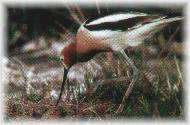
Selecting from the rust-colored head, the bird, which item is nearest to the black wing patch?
the bird

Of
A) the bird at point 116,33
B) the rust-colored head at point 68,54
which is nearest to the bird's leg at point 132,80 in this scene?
the bird at point 116,33

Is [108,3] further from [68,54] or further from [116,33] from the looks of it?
[68,54]

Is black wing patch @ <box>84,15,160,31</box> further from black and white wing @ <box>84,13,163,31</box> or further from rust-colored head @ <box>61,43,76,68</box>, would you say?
rust-colored head @ <box>61,43,76,68</box>

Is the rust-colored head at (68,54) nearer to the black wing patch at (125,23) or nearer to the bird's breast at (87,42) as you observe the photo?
the bird's breast at (87,42)

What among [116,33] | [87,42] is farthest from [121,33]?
[87,42]

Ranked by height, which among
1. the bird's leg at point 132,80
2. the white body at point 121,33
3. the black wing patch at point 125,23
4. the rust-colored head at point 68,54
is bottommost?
the bird's leg at point 132,80

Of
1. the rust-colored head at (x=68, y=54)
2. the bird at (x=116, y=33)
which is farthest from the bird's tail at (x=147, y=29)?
the rust-colored head at (x=68, y=54)

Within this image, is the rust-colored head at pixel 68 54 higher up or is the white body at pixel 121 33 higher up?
the white body at pixel 121 33

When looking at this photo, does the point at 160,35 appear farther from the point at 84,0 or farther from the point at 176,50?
the point at 84,0
